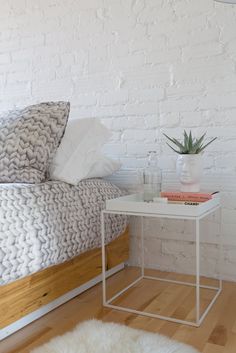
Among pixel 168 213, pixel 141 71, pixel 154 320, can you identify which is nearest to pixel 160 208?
pixel 168 213

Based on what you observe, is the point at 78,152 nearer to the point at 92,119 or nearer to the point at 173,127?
the point at 92,119

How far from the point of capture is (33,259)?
122 cm

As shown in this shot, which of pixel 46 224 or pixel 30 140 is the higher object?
pixel 30 140

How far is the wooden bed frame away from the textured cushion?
14.8 inches

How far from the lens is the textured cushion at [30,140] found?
4.67ft

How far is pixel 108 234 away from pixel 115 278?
286mm

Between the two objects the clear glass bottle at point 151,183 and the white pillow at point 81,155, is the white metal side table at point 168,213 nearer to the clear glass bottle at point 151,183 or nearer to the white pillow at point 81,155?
the clear glass bottle at point 151,183

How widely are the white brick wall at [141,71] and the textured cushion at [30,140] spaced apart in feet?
1.58

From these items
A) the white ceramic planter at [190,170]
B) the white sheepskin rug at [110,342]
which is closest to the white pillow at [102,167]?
the white ceramic planter at [190,170]

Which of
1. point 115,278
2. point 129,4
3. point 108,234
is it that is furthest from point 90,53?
point 115,278

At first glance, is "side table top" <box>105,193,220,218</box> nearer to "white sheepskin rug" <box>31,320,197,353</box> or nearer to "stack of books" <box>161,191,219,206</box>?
"stack of books" <box>161,191,219,206</box>

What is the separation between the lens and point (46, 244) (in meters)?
1.29

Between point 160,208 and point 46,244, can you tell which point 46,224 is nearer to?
point 46,244

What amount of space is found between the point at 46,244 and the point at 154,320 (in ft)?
1.61
